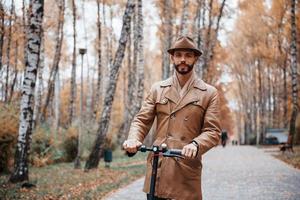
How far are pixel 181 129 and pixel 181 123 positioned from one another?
0.16 ft

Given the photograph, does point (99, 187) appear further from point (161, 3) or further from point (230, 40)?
point (230, 40)

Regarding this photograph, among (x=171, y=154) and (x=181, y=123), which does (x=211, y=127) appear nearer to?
(x=181, y=123)

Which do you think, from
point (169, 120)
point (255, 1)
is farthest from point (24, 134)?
point (255, 1)

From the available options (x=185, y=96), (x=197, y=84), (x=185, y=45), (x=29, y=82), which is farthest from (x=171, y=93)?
(x=29, y=82)

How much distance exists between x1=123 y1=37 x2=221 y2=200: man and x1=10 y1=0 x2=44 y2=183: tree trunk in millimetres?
7606

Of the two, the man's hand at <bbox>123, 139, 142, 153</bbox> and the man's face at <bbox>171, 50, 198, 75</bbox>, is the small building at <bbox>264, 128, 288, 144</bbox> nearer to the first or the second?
the man's face at <bbox>171, 50, 198, 75</bbox>

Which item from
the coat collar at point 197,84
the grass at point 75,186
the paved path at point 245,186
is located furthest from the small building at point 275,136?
the coat collar at point 197,84

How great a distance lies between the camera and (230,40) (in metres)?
45.7

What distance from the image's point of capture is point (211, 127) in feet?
11.8

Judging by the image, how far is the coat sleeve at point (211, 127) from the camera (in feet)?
11.3

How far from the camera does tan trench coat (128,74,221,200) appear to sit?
11.7 ft

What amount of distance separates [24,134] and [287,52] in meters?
27.8

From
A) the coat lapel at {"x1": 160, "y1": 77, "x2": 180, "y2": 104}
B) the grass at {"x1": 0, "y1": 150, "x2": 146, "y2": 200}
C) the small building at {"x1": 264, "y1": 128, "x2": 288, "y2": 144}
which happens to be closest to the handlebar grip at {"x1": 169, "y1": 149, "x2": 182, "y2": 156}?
the coat lapel at {"x1": 160, "y1": 77, "x2": 180, "y2": 104}

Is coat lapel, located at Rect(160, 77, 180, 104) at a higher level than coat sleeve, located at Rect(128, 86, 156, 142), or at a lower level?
higher
